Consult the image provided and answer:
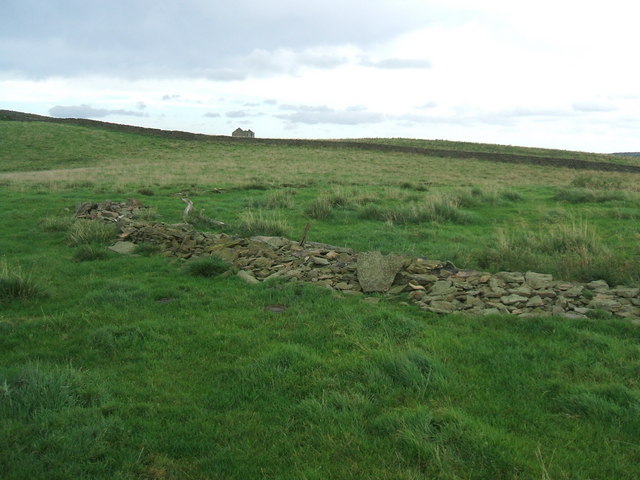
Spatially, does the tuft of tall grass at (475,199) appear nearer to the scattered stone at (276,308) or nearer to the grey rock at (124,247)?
the grey rock at (124,247)

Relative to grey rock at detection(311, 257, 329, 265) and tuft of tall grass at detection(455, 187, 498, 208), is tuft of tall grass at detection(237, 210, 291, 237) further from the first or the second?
tuft of tall grass at detection(455, 187, 498, 208)

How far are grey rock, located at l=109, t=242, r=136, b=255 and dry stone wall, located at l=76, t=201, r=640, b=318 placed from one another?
654mm

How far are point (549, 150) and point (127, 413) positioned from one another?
70.1 m

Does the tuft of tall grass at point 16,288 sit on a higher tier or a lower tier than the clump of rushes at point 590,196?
lower

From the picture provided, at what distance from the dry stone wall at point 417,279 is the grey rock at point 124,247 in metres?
0.65

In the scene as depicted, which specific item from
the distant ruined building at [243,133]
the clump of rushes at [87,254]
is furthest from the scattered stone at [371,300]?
the distant ruined building at [243,133]

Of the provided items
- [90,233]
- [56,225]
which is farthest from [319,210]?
[56,225]

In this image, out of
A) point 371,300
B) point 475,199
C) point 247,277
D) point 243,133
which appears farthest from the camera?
point 243,133

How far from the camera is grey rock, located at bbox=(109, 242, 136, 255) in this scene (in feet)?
36.0

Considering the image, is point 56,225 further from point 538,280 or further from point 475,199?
point 475,199

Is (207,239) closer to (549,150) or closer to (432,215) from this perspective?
(432,215)

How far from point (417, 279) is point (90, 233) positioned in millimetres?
8174

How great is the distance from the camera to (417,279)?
806cm

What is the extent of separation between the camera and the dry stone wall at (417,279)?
691 cm
